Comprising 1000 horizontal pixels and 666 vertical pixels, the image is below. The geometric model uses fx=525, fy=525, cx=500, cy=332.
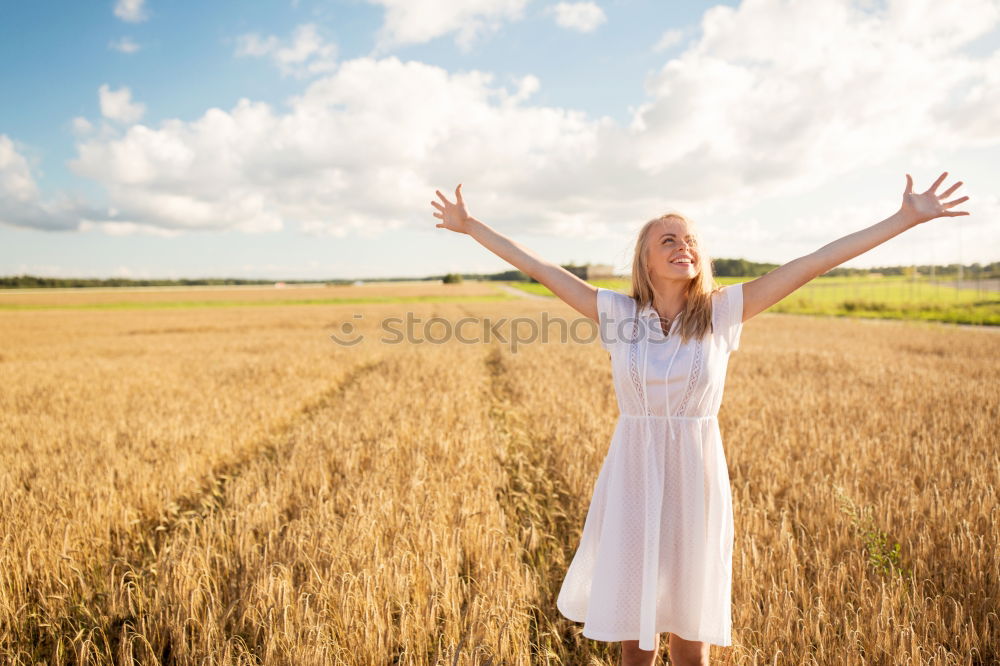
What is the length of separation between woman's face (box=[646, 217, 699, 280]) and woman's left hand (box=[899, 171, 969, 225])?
921mm

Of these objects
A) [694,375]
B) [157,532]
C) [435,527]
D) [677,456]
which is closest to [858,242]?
[694,375]

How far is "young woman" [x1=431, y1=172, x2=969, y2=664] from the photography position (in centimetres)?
219

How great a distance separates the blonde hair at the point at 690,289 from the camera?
2.27 metres

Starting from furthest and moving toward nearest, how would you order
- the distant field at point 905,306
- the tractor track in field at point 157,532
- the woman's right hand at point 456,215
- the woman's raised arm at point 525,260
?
1. the distant field at point 905,306
2. the tractor track in field at point 157,532
3. the woman's right hand at point 456,215
4. the woman's raised arm at point 525,260

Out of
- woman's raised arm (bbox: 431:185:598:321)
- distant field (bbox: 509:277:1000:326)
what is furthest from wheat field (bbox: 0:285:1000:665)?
distant field (bbox: 509:277:1000:326)

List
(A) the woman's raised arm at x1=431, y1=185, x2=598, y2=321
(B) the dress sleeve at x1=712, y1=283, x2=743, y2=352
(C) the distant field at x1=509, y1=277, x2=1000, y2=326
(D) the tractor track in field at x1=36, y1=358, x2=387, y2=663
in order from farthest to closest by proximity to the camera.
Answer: (C) the distant field at x1=509, y1=277, x2=1000, y2=326, (D) the tractor track in field at x1=36, y1=358, x2=387, y2=663, (A) the woman's raised arm at x1=431, y1=185, x2=598, y2=321, (B) the dress sleeve at x1=712, y1=283, x2=743, y2=352

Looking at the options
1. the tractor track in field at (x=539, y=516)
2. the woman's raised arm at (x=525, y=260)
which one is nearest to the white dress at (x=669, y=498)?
the woman's raised arm at (x=525, y=260)

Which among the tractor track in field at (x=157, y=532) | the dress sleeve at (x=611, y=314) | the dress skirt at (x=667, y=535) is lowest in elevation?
the tractor track in field at (x=157, y=532)

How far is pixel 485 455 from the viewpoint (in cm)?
555

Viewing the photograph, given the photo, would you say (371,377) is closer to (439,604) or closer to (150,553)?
(150,553)

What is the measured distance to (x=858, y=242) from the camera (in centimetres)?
224

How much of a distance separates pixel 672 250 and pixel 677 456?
884mm

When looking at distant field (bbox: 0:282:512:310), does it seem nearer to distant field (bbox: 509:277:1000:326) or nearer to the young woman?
distant field (bbox: 509:277:1000:326)

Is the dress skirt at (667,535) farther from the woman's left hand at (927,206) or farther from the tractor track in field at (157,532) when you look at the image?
the tractor track in field at (157,532)
